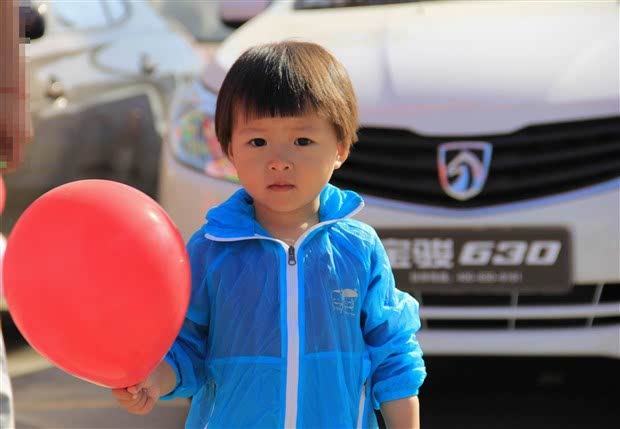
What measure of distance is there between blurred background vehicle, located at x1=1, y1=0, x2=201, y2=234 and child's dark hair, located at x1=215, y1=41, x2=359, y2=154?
512cm

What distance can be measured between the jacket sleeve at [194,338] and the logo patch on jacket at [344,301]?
0.27m

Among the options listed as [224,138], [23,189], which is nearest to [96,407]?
[224,138]

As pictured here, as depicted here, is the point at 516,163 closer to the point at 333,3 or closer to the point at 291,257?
the point at 333,3

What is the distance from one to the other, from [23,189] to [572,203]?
4.72 meters

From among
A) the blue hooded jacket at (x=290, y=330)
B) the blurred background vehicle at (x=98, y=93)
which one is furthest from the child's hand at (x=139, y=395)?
the blurred background vehicle at (x=98, y=93)

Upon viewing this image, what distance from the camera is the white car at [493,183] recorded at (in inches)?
173

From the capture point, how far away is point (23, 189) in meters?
8.29

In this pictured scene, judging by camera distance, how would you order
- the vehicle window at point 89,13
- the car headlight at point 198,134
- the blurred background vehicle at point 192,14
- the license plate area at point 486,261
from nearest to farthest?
the license plate area at point 486,261 → the car headlight at point 198,134 → the vehicle window at point 89,13 → the blurred background vehicle at point 192,14

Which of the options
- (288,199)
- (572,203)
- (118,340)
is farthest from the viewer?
(572,203)

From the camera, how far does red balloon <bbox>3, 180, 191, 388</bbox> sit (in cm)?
234

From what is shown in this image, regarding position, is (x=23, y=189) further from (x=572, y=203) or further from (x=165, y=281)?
(x=165, y=281)

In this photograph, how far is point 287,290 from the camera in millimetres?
2621

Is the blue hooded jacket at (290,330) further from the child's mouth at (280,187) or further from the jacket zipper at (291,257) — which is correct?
the child's mouth at (280,187)

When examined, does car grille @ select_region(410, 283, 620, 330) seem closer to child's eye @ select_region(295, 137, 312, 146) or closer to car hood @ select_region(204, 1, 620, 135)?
car hood @ select_region(204, 1, 620, 135)
